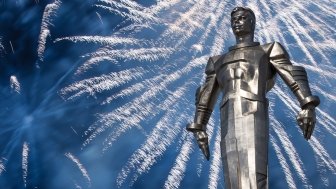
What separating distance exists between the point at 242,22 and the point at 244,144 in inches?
81.0

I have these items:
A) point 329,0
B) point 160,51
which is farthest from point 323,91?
point 160,51

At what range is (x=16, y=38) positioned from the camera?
1948 centimetres

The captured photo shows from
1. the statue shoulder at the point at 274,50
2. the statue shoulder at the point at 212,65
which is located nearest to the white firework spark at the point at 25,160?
the statue shoulder at the point at 212,65

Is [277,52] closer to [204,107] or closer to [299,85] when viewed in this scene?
[299,85]

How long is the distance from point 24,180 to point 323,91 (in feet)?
27.0

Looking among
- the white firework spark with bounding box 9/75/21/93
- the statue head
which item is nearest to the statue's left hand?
the statue head

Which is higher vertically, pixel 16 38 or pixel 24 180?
pixel 16 38

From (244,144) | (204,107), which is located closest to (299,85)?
(244,144)

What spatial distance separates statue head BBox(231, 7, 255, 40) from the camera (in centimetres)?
1020

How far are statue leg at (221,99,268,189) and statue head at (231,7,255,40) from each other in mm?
1252

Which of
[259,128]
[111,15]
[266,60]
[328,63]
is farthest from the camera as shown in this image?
[111,15]

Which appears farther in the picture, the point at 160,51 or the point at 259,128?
the point at 160,51

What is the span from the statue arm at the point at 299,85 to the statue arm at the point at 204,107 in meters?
0.98

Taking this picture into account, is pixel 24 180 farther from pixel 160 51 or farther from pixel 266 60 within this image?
pixel 266 60
